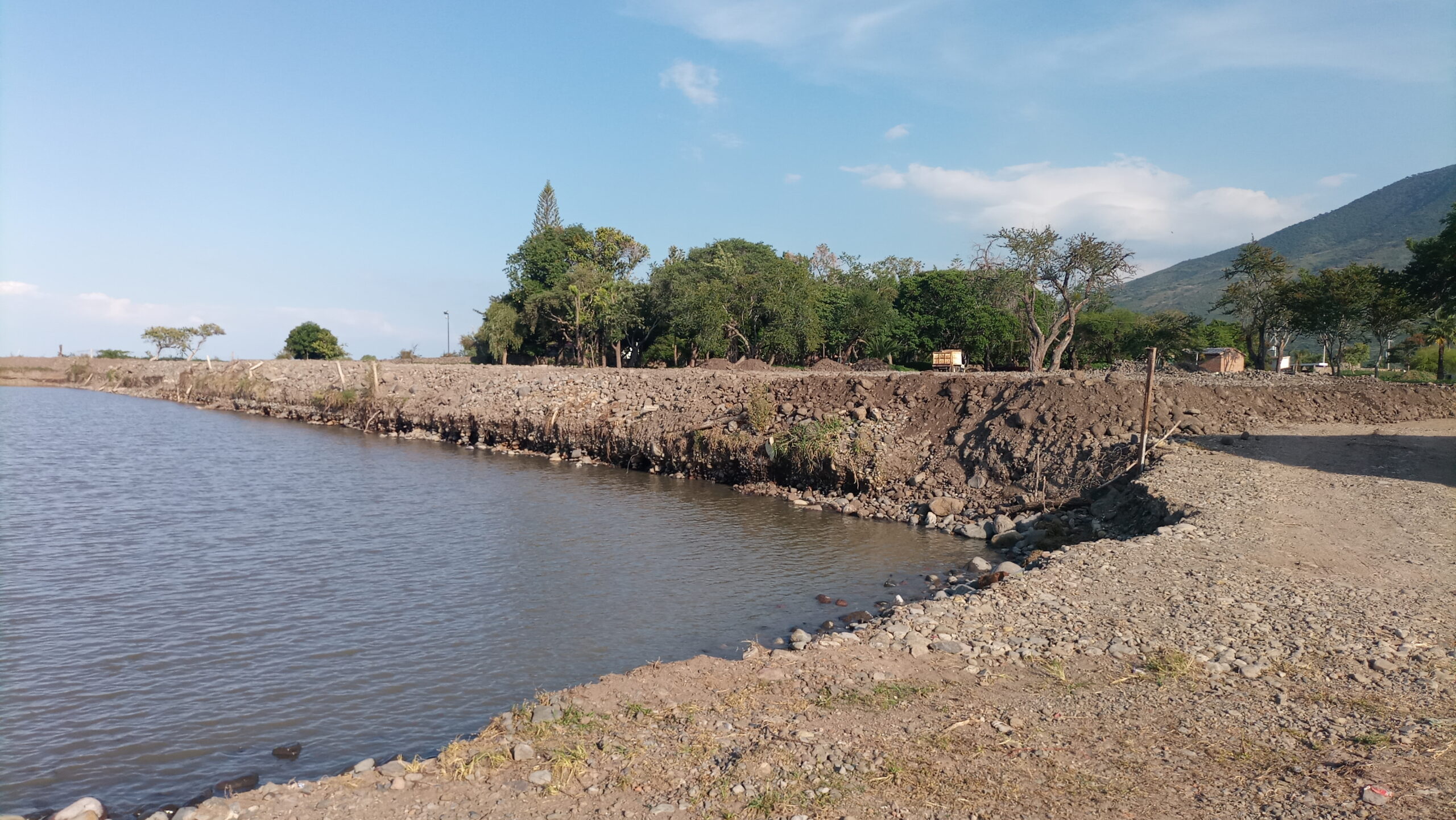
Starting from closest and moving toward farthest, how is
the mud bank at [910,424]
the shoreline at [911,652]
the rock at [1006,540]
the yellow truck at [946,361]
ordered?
the shoreline at [911,652]
the rock at [1006,540]
the mud bank at [910,424]
the yellow truck at [946,361]

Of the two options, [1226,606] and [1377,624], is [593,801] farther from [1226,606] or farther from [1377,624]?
[1377,624]

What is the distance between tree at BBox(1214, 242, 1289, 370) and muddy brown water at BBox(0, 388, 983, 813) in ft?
121

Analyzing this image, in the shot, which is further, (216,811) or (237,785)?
(237,785)

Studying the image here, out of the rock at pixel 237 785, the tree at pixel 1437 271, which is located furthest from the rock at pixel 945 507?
the tree at pixel 1437 271

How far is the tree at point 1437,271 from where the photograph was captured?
30.4 metres

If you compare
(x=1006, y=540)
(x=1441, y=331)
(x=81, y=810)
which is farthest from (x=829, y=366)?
(x=81, y=810)

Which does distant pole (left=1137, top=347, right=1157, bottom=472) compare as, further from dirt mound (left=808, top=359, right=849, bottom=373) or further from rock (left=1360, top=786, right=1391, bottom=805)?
dirt mound (left=808, top=359, right=849, bottom=373)

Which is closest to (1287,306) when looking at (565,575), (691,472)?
(691,472)

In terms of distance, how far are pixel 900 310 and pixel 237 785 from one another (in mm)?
51481

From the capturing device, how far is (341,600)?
12.1m

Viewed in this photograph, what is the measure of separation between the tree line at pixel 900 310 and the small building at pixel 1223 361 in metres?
2.05

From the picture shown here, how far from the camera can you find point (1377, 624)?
28.8ft

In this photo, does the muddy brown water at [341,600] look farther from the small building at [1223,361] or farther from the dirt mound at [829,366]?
the small building at [1223,361]

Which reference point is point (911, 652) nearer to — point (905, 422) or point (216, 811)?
point (216, 811)
